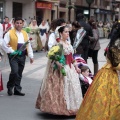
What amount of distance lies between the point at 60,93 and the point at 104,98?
5.13ft

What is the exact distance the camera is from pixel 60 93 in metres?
6.58

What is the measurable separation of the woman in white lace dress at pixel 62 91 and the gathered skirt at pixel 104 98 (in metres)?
1.29

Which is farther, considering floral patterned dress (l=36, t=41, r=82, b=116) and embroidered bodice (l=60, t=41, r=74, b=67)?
embroidered bodice (l=60, t=41, r=74, b=67)

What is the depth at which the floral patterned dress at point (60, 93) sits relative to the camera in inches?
258

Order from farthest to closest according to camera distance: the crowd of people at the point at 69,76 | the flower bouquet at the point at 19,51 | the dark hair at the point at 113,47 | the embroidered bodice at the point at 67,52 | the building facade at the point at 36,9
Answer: the building facade at the point at 36,9, the flower bouquet at the point at 19,51, the embroidered bodice at the point at 67,52, the crowd of people at the point at 69,76, the dark hair at the point at 113,47

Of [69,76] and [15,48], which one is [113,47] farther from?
[15,48]

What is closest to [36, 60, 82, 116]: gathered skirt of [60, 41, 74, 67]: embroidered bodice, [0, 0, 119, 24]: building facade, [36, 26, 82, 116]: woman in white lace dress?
[36, 26, 82, 116]: woman in white lace dress

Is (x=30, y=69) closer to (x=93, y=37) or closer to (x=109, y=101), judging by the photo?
(x=93, y=37)

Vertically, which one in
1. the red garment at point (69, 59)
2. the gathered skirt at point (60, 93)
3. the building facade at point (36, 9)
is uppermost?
the building facade at point (36, 9)

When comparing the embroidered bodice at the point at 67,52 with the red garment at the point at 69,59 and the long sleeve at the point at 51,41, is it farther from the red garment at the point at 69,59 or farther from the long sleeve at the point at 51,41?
the long sleeve at the point at 51,41

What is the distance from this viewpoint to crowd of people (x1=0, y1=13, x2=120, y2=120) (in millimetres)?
5105

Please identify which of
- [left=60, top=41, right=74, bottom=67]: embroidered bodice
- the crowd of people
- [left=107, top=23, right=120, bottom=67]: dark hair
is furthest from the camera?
[left=60, top=41, right=74, bottom=67]: embroidered bodice

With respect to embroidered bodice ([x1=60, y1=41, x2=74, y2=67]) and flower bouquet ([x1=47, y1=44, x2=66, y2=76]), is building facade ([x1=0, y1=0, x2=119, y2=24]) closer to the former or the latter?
embroidered bodice ([x1=60, y1=41, x2=74, y2=67])

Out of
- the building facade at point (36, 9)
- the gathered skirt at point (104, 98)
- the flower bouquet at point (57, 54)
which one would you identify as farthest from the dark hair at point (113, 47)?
the building facade at point (36, 9)
